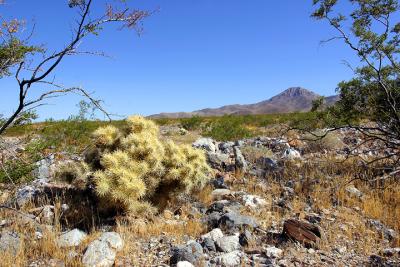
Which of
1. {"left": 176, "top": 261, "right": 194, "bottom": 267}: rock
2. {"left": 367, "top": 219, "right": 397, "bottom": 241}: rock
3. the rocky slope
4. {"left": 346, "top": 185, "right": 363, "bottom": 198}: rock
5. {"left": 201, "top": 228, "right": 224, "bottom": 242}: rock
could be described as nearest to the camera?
{"left": 176, "top": 261, "right": 194, "bottom": 267}: rock

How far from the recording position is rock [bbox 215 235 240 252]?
4695 mm

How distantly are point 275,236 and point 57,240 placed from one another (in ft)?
8.71

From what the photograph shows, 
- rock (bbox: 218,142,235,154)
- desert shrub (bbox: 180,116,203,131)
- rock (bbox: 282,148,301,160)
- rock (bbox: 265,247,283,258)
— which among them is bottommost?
rock (bbox: 265,247,283,258)

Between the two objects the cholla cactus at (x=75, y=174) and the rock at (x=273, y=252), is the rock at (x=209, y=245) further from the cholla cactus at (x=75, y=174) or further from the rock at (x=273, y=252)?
the cholla cactus at (x=75, y=174)

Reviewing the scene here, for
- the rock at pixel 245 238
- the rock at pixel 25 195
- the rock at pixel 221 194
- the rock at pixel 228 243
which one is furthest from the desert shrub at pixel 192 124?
the rock at pixel 228 243

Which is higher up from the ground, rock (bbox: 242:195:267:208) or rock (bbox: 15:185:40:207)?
rock (bbox: 15:185:40:207)

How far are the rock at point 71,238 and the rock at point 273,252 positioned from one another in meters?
2.20

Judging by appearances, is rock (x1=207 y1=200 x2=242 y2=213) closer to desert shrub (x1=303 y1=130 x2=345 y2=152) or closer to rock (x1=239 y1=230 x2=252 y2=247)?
rock (x1=239 y1=230 x2=252 y2=247)

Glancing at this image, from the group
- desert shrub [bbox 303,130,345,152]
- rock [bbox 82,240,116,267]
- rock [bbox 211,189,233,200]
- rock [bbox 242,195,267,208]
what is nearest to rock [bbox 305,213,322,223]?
rock [bbox 242,195,267,208]

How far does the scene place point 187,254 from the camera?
14.2ft

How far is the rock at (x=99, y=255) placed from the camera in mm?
4129

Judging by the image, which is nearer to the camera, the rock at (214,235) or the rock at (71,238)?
the rock at (71,238)

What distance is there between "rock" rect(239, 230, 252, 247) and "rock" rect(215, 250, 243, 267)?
12.2 inches

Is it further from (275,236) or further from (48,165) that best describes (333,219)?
(48,165)
